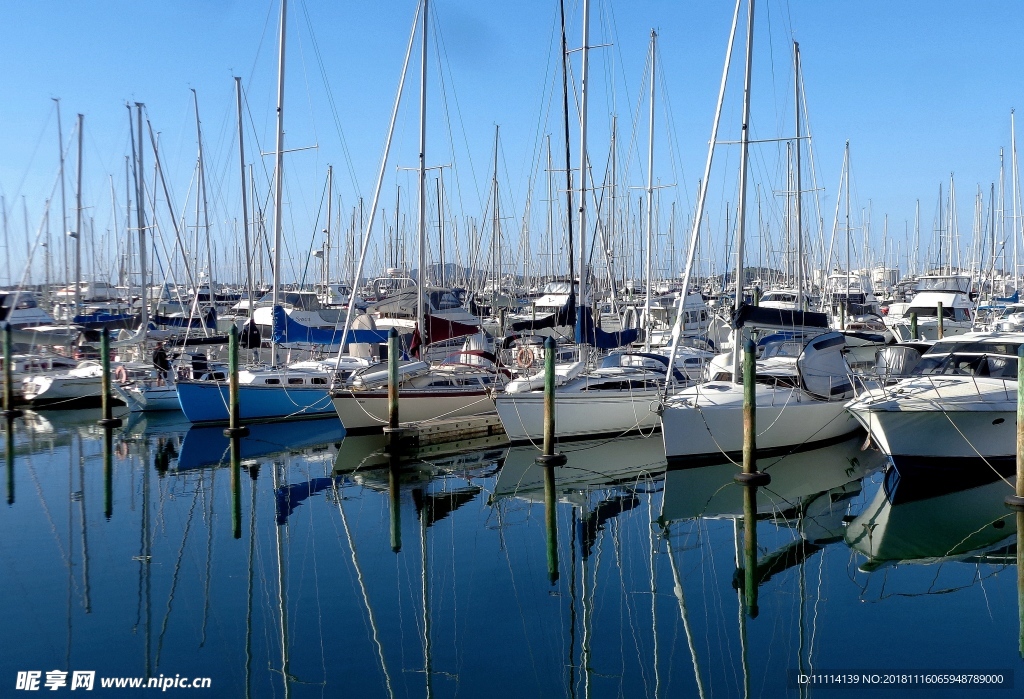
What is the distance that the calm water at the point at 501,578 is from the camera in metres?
10.3

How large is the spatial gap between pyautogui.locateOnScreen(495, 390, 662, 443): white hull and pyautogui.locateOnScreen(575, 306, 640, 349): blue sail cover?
234 centimetres

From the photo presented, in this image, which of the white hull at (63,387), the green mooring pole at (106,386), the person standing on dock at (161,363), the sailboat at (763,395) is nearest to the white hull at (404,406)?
the sailboat at (763,395)

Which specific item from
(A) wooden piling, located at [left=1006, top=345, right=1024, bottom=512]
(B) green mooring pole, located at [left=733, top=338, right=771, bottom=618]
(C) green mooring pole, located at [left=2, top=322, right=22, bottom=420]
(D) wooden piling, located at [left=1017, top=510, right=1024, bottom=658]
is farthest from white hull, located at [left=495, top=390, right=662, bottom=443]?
(C) green mooring pole, located at [left=2, top=322, right=22, bottom=420]

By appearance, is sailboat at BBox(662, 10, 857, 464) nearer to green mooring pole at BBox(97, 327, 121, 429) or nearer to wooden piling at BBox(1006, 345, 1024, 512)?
wooden piling at BBox(1006, 345, 1024, 512)

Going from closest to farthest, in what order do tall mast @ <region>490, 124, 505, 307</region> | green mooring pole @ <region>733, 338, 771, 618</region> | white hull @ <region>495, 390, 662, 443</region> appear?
green mooring pole @ <region>733, 338, 771, 618</region> → white hull @ <region>495, 390, 662, 443</region> → tall mast @ <region>490, 124, 505, 307</region>

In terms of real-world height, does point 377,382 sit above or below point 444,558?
above

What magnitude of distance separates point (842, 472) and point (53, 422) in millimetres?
21113

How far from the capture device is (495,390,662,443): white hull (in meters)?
21.8

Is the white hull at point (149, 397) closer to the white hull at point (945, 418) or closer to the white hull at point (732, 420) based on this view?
the white hull at point (732, 420)

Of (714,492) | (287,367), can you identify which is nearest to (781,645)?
(714,492)

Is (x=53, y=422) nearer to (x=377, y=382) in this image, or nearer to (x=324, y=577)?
(x=377, y=382)

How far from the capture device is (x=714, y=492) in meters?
17.9

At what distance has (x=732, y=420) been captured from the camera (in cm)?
1970

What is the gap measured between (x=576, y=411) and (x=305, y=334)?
9.37m
